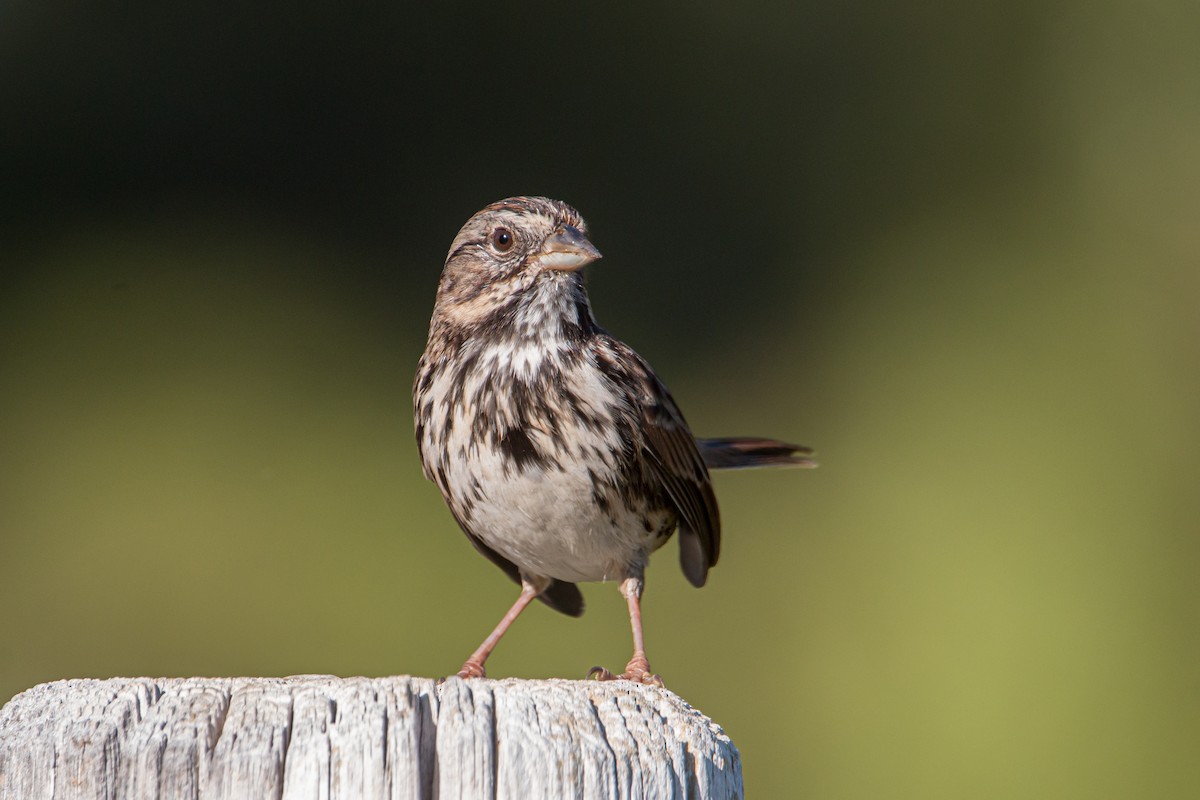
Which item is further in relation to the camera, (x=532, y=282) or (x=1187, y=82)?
(x=1187, y=82)

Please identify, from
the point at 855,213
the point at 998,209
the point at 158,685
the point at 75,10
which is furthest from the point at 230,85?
the point at 158,685

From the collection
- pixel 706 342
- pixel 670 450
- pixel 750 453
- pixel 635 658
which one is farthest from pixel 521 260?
pixel 706 342

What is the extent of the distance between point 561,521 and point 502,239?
22.1 inches

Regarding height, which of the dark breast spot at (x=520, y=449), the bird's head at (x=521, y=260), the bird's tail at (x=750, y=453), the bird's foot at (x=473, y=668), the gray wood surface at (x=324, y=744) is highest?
the bird's head at (x=521, y=260)

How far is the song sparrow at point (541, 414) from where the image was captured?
299 cm

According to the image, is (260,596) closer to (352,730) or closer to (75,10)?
(75,10)

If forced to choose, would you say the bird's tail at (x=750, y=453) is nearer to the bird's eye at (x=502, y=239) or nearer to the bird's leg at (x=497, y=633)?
the bird's leg at (x=497, y=633)

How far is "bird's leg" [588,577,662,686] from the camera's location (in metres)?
2.87

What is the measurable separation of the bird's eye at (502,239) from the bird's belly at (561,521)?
434 mm

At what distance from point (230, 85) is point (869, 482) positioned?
8.65ft

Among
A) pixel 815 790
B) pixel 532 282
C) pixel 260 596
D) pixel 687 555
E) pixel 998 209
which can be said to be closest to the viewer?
pixel 532 282

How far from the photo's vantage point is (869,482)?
5.23 m

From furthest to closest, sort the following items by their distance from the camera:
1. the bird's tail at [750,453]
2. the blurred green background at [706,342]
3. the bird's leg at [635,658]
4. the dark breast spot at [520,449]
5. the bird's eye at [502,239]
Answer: the blurred green background at [706,342], the bird's tail at [750,453], the bird's eye at [502,239], the dark breast spot at [520,449], the bird's leg at [635,658]

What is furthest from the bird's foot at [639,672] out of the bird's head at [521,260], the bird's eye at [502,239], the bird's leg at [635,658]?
the bird's eye at [502,239]
